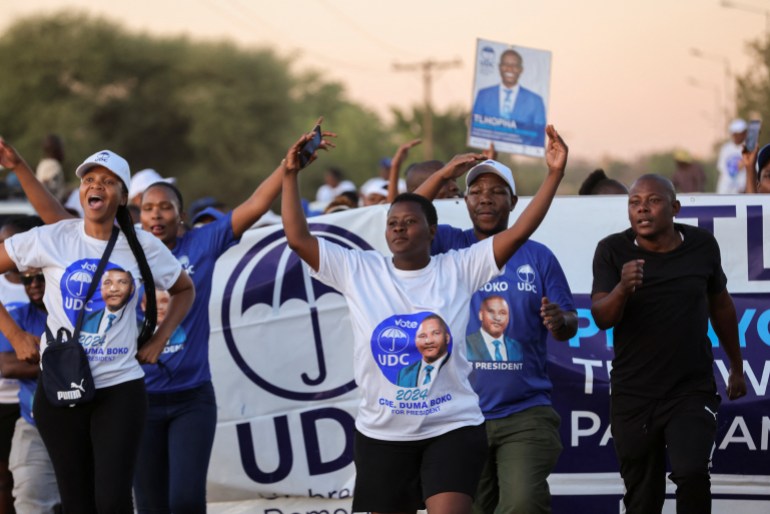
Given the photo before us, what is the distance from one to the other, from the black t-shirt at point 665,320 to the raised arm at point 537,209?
0.92 meters

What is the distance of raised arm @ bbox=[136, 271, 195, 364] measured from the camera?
5.80m

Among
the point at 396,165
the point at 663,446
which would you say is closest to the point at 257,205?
the point at 396,165

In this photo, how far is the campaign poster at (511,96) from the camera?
361 inches

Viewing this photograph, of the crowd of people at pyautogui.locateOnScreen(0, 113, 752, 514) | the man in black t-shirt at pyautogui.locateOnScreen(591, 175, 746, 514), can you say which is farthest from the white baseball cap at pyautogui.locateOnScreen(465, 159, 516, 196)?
the man in black t-shirt at pyautogui.locateOnScreen(591, 175, 746, 514)

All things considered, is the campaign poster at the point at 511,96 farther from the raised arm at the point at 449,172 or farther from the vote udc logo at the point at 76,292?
the vote udc logo at the point at 76,292

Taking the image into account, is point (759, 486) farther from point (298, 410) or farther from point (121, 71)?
point (121, 71)

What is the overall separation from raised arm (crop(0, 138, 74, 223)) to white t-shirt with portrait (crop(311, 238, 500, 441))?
→ 1545 mm

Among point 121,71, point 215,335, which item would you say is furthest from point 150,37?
point 215,335

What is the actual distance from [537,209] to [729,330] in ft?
5.28

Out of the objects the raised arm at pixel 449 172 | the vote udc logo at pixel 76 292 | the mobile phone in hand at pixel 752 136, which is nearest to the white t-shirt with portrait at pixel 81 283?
the vote udc logo at pixel 76 292

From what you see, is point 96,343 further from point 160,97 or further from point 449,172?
point 160,97

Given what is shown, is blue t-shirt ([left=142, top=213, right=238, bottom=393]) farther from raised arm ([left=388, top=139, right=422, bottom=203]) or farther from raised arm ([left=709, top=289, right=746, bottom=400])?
raised arm ([left=709, top=289, right=746, bottom=400])

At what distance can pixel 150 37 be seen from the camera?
57.4 meters

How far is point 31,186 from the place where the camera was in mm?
6086
